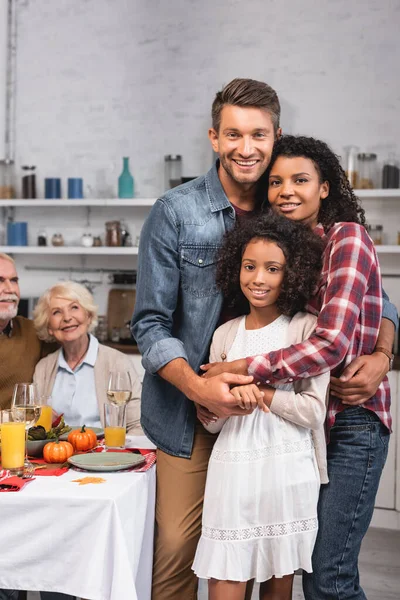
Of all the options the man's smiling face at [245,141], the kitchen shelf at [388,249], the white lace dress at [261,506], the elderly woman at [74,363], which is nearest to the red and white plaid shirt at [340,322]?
the white lace dress at [261,506]

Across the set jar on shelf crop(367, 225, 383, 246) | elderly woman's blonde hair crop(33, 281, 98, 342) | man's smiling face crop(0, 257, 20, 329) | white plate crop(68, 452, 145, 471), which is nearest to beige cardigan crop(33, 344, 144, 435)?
elderly woman's blonde hair crop(33, 281, 98, 342)

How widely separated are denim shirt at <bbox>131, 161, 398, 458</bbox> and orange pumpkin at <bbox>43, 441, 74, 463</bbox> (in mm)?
249

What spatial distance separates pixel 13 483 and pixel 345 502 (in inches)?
33.6

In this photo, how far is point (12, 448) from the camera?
1.90 m

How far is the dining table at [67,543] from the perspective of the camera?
5.61 ft

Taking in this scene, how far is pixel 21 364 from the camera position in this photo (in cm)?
302

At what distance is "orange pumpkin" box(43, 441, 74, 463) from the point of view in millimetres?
2074

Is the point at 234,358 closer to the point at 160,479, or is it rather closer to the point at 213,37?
the point at 160,479

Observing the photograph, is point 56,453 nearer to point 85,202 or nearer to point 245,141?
point 245,141

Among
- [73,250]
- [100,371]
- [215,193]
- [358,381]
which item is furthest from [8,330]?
[73,250]

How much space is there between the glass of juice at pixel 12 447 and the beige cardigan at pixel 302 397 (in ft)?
1.63

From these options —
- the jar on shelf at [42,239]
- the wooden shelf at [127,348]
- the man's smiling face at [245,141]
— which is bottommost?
the wooden shelf at [127,348]

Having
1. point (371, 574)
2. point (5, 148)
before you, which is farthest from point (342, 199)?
point (5, 148)

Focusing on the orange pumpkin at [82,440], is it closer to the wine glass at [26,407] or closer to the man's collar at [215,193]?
the wine glass at [26,407]
